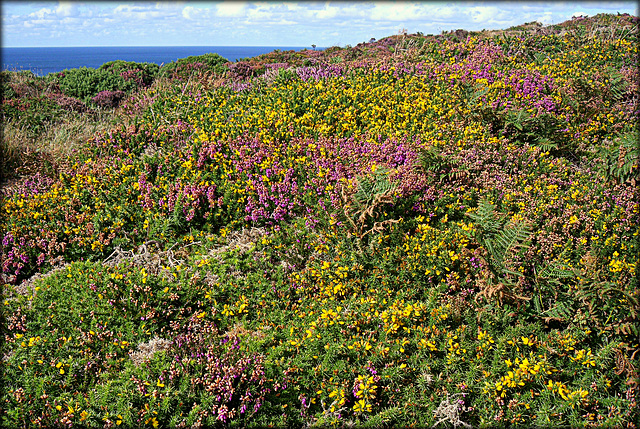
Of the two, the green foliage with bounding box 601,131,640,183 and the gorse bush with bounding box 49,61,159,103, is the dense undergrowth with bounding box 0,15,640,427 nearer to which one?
the green foliage with bounding box 601,131,640,183

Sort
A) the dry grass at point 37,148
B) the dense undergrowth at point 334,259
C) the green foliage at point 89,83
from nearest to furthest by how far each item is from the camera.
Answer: the dense undergrowth at point 334,259, the dry grass at point 37,148, the green foliage at point 89,83

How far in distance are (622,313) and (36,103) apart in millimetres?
12913

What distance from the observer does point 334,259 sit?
5348 mm

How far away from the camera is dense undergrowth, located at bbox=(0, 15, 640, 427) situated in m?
3.82

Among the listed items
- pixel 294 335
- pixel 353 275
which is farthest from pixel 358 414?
pixel 353 275

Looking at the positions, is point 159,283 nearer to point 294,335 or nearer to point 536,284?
point 294,335

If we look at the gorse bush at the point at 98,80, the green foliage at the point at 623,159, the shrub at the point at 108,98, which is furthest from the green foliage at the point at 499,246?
the gorse bush at the point at 98,80

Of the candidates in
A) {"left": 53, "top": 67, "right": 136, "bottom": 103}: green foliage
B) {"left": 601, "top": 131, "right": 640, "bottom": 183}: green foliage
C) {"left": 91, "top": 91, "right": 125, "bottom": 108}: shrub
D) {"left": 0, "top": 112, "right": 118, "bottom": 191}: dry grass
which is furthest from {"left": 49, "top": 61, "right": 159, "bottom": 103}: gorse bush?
{"left": 601, "top": 131, "right": 640, "bottom": 183}: green foliage

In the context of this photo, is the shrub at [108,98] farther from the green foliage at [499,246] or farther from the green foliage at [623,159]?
the green foliage at [623,159]

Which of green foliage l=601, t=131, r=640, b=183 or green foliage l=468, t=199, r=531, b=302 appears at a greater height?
green foliage l=601, t=131, r=640, b=183

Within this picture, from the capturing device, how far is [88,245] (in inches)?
236

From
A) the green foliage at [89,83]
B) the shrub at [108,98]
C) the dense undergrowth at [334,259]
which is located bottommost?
the dense undergrowth at [334,259]

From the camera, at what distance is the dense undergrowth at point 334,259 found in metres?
3.82

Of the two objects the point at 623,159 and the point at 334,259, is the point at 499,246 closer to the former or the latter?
the point at 334,259
